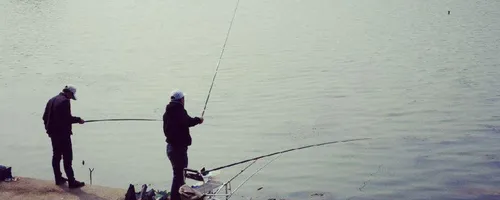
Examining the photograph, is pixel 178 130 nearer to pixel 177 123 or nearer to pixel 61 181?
pixel 177 123

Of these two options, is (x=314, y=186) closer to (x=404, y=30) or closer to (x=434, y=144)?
(x=434, y=144)

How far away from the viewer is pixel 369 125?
49.0ft

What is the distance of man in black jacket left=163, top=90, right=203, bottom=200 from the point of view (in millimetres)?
7699

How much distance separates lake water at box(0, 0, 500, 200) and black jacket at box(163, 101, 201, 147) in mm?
3315

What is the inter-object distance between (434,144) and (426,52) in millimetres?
12982

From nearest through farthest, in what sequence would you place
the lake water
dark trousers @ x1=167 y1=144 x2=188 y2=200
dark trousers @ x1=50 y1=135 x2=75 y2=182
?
dark trousers @ x1=167 y1=144 x2=188 y2=200, dark trousers @ x1=50 y1=135 x2=75 y2=182, the lake water

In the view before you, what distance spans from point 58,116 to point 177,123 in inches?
85.8

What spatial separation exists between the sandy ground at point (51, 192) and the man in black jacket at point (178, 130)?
5.02 ft

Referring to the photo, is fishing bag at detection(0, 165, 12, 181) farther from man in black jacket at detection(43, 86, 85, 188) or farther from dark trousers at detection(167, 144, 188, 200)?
dark trousers at detection(167, 144, 188, 200)

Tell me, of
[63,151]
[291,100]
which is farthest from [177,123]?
[291,100]

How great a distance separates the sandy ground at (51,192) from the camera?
29.4 feet

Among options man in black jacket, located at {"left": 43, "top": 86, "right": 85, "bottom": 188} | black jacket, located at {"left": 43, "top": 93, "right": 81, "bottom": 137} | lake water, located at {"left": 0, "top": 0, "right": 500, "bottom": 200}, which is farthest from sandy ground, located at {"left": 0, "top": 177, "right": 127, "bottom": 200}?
lake water, located at {"left": 0, "top": 0, "right": 500, "bottom": 200}

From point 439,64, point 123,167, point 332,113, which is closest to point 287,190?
point 123,167

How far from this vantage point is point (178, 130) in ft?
25.5
